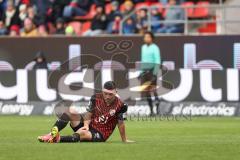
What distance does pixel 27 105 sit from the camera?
2495 centimetres

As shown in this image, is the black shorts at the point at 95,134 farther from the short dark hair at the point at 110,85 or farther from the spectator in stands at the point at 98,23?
the spectator in stands at the point at 98,23

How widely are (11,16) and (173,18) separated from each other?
6555 millimetres

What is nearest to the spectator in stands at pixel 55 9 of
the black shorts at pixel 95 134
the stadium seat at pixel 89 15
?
the stadium seat at pixel 89 15

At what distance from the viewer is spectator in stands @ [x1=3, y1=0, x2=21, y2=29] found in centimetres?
2919

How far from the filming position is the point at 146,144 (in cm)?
1488

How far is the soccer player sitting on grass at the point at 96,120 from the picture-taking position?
14.7m

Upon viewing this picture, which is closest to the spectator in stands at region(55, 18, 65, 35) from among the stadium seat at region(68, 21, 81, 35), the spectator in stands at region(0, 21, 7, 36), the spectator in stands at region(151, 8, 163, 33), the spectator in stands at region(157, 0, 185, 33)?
the stadium seat at region(68, 21, 81, 35)

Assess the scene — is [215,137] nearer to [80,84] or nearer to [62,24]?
[80,84]

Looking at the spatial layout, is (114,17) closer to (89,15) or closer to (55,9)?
(89,15)

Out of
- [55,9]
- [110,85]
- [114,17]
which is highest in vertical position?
[55,9]

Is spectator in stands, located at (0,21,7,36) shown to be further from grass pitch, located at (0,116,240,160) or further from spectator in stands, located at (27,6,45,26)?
grass pitch, located at (0,116,240,160)

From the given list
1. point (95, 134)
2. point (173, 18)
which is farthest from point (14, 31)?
point (95, 134)

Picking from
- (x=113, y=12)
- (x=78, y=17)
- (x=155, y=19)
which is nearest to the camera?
(x=155, y=19)

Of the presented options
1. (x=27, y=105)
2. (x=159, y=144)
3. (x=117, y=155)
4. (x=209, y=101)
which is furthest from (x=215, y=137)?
(x=27, y=105)
